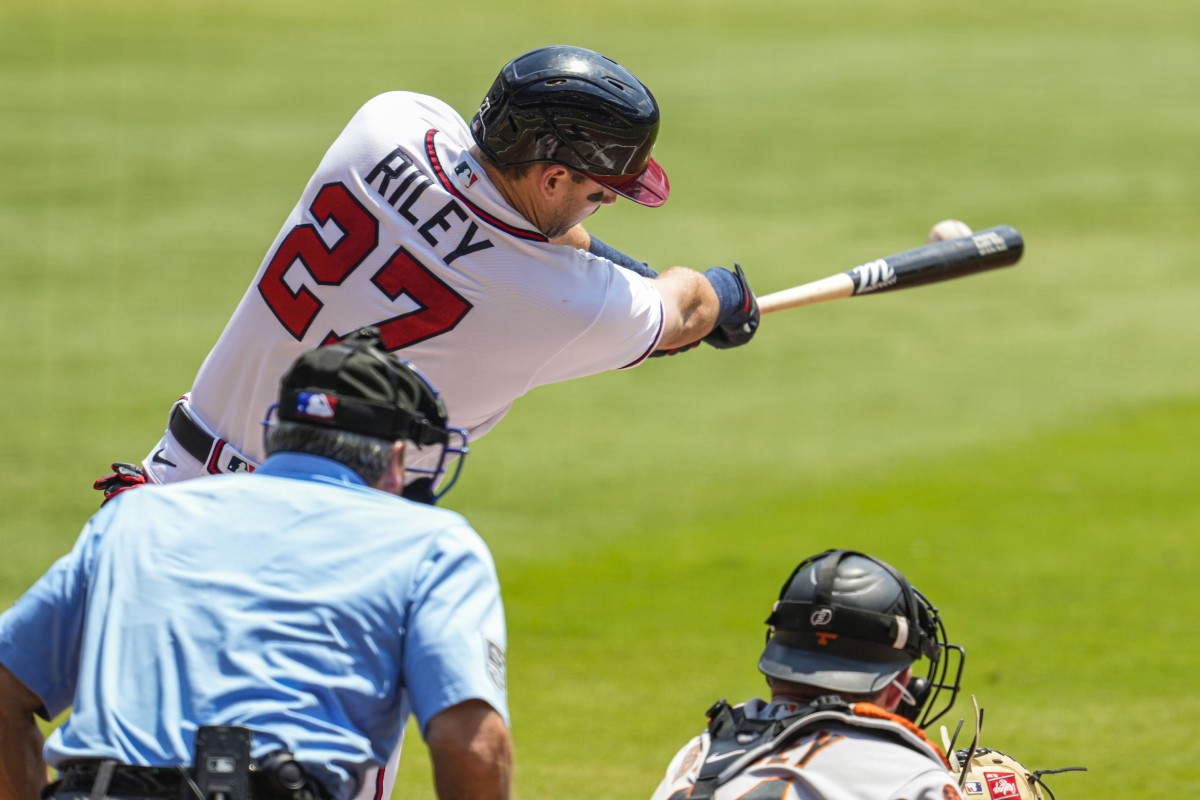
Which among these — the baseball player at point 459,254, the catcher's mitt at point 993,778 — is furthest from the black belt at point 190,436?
the catcher's mitt at point 993,778

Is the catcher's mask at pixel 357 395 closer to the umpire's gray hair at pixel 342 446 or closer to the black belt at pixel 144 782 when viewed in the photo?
the umpire's gray hair at pixel 342 446

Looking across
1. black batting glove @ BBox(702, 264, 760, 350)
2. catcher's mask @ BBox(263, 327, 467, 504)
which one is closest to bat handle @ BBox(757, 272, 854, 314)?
black batting glove @ BBox(702, 264, 760, 350)

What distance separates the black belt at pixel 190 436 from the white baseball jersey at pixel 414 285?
24mm

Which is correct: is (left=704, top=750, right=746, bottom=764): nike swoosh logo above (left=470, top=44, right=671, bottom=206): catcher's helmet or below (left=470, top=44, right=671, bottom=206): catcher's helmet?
below

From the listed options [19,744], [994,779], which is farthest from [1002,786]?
[19,744]

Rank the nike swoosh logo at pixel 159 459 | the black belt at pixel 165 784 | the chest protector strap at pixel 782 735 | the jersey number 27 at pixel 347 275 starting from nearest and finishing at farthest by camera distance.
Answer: the black belt at pixel 165 784, the chest protector strap at pixel 782 735, the jersey number 27 at pixel 347 275, the nike swoosh logo at pixel 159 459

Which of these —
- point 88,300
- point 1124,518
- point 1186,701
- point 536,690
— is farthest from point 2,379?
point 1186,701

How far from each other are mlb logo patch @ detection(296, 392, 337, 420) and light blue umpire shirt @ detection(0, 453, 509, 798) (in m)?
0.12

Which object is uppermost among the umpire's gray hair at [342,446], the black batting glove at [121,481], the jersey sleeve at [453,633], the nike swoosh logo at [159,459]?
the umpire's gray hair at [342,446]

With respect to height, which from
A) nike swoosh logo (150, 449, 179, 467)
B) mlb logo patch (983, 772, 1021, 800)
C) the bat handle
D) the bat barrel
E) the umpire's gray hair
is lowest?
mlb logo patch (983, 772, 1021, 800)

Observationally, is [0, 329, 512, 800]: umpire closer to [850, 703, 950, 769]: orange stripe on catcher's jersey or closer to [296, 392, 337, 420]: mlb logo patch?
[296, 392, 337, 420]: mlb logo patch

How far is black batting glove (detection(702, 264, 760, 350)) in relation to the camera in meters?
5.12

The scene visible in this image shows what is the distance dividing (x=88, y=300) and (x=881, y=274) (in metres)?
10.4

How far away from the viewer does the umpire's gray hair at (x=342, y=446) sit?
3205 mm
